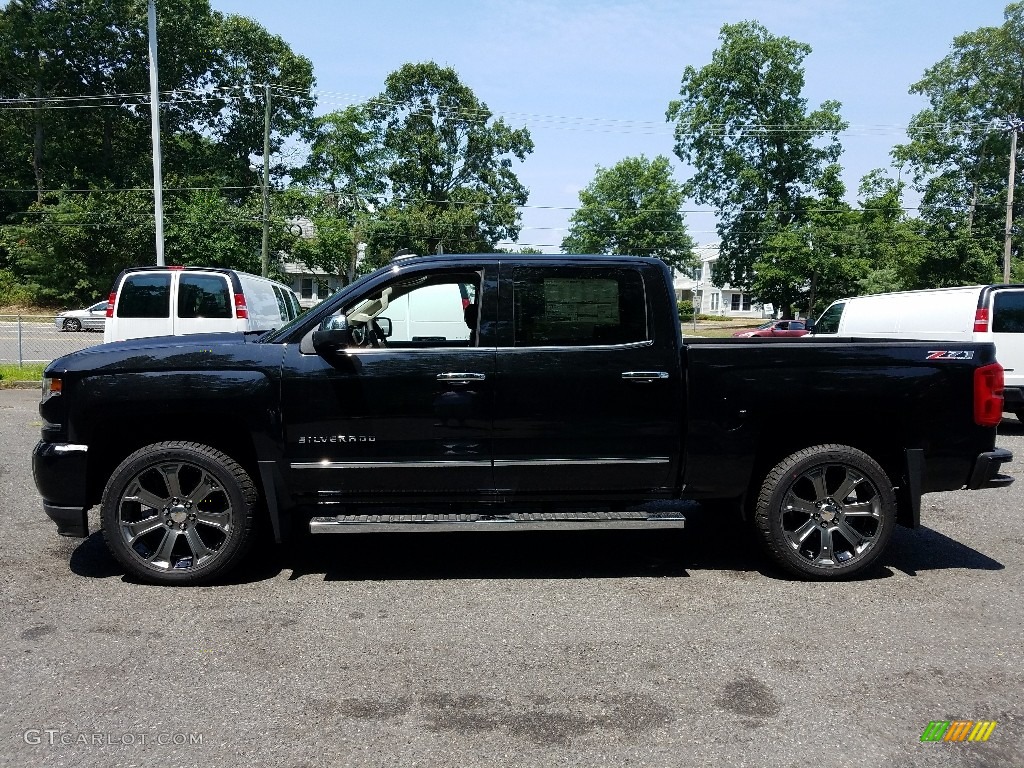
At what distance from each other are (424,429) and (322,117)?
49.9m

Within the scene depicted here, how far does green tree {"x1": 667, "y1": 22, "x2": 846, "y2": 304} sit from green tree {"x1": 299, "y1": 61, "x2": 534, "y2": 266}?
1277cm

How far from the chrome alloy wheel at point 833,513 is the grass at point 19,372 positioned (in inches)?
555

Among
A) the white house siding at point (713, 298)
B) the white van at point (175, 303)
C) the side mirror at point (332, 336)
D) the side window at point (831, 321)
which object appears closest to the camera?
the side mirror at point (332, 336)

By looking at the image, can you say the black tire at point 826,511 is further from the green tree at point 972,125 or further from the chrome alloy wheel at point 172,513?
the green tree at point 972,125

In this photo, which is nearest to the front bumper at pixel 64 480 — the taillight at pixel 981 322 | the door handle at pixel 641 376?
the door handle at pixel 641 376

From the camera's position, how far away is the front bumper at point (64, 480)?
4391 millimetres

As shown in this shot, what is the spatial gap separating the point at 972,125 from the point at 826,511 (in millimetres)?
53149

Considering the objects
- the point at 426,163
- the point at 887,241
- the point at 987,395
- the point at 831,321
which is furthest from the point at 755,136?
the point at 987,395

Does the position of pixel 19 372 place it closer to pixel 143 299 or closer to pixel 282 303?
pixel 282 303

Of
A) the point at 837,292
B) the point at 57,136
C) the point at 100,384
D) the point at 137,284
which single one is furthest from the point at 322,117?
the point at 100,384

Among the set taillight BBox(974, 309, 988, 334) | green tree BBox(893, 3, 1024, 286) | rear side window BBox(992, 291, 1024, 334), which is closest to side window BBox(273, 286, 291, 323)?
taillight BBox(974, 309, 988, 334)

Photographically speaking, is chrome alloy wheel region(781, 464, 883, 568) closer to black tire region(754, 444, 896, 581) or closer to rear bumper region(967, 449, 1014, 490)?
black tire region(754, 444, 896, 581)

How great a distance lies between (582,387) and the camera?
4.45 meters

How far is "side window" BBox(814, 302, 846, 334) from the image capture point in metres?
14.8
